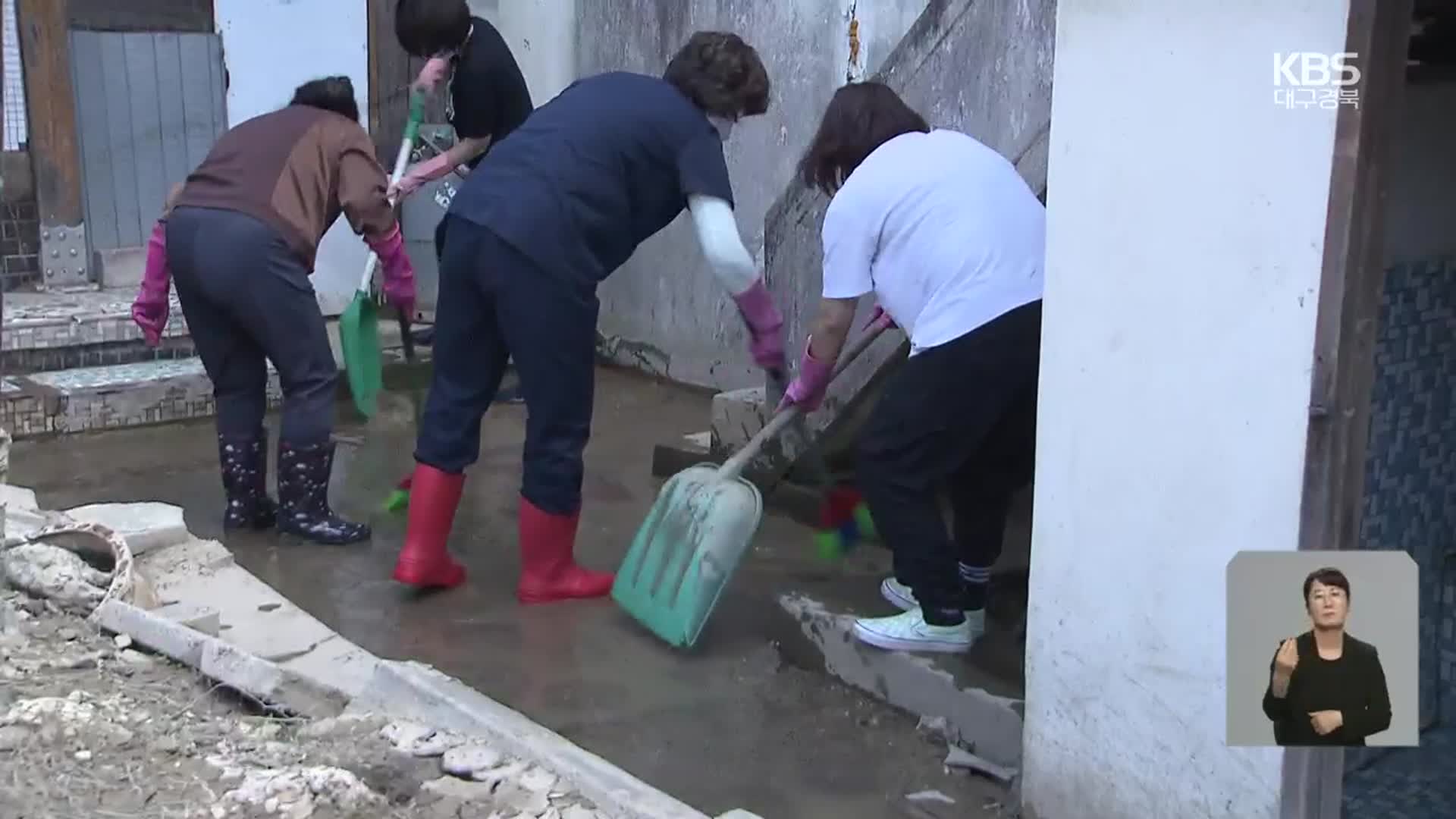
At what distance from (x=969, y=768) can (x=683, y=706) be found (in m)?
0.70

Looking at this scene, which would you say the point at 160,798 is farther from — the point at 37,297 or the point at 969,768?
the point at 37,297

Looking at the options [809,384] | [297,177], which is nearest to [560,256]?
[809,384]

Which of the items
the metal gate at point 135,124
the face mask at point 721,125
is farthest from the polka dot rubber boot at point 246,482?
the metal gate at point 135,124

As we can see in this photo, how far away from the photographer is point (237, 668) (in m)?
3.17

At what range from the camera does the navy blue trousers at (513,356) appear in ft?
12.7

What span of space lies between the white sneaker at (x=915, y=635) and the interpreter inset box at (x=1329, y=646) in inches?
64.7

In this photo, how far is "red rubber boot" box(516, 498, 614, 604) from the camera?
163 inches

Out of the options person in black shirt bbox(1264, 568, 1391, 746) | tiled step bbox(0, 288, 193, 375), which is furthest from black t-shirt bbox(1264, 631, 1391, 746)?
tiled step bbox(0, 288, 193, 375)

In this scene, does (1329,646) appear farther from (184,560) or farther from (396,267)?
(396,267)

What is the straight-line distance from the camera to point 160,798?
2580 mm

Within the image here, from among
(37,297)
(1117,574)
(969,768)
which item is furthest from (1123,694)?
(37,297)

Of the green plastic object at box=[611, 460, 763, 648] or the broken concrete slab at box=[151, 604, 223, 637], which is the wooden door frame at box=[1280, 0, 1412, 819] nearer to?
the green plastic object at box=[611, 460, 763, 648]

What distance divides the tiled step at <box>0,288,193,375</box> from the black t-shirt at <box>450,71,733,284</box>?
2917mm

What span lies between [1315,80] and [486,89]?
3.84 meters
